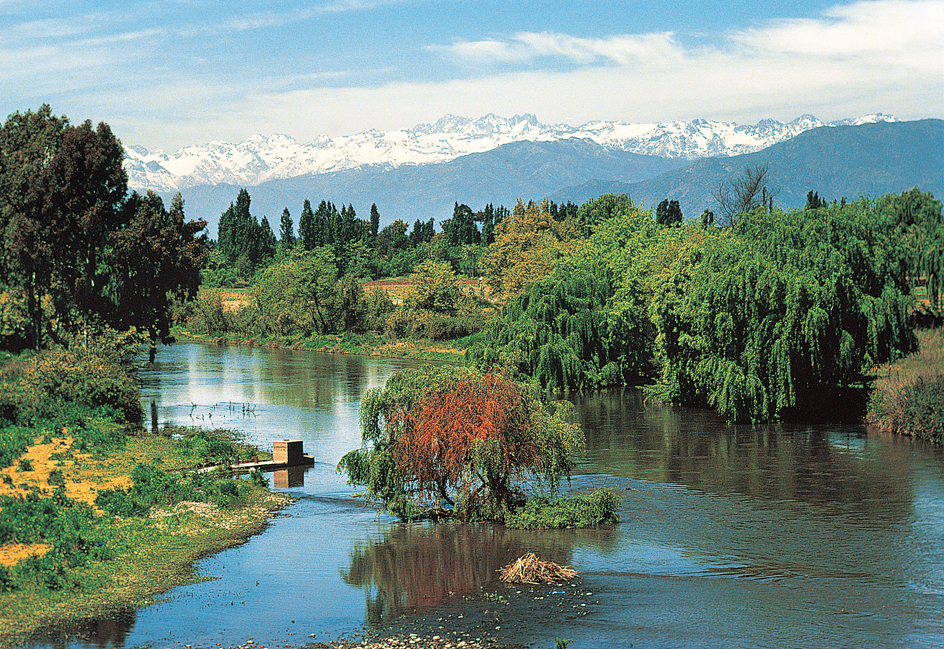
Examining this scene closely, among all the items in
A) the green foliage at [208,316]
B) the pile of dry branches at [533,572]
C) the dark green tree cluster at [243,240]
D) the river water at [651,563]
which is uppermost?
the dark green tree cluster at [243,240]

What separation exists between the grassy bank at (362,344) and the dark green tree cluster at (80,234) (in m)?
33.7

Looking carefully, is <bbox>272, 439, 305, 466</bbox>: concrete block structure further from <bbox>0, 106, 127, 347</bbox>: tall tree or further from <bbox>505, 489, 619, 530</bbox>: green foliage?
<bbox>0, 106, 127, 347</bbox>: tall tree

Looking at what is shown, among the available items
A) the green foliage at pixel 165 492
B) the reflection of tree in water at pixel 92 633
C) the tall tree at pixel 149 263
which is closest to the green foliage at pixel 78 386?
the tall tree at pixel 149 263

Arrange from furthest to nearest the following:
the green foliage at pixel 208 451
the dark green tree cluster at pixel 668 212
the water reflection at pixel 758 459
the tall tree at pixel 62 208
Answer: the dark green tree cluster at pixel 668 212 < the tall tree at pixel 62 208 < the green foliage at pixel 208 451 < the water reflection at pixel 758 459

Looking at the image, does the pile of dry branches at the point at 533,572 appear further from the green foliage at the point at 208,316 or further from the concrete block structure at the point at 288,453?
the green foliage at the point at 208,316

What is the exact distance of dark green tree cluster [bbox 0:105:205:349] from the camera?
5241 centimetres

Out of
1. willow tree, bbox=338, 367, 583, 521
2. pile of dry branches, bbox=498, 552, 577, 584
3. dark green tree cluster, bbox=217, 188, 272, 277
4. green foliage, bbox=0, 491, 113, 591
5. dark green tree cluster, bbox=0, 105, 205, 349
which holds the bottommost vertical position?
pile of dry branches, bbox=498, 552, 577, 584

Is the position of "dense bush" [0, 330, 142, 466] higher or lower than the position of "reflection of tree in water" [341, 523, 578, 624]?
higher

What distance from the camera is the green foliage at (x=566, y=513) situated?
95.7 feet

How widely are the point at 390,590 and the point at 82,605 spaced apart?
7291mm

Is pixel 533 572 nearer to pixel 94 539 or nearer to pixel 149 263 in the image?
pixel 94 539

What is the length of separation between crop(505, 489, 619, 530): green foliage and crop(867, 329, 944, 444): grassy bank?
22.3m

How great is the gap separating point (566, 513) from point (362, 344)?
75.5 metres

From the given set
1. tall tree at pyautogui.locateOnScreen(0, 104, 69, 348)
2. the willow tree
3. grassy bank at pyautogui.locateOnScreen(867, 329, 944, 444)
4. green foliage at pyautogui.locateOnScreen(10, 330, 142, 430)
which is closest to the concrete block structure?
the willow tree
